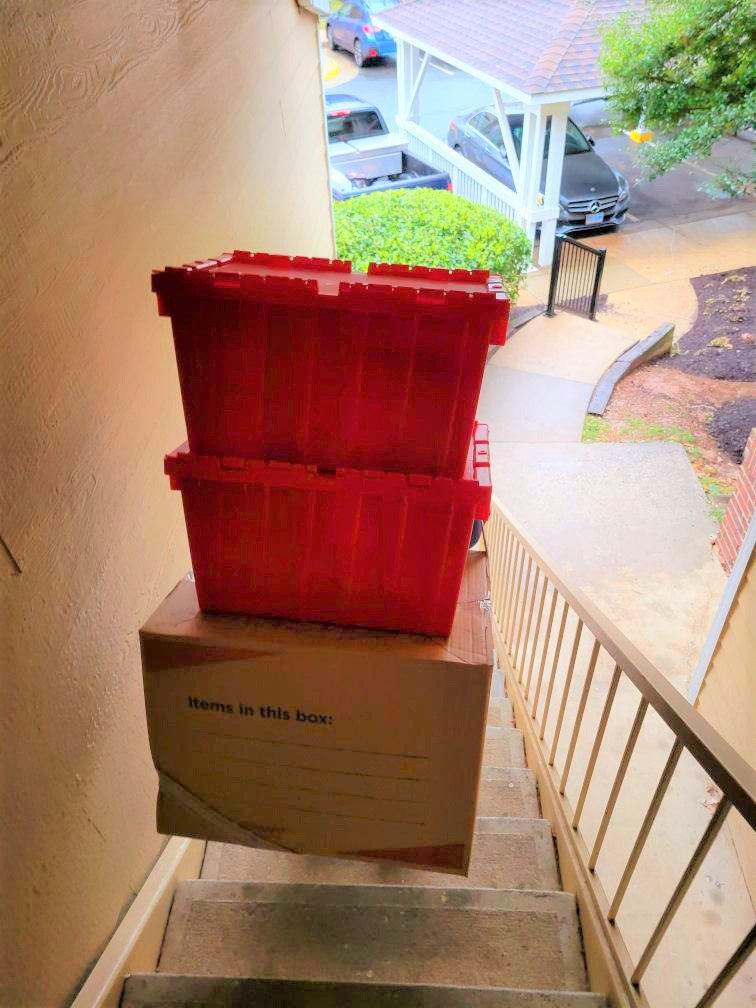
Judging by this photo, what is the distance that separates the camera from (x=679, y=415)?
630cm

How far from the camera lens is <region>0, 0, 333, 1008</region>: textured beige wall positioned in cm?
116

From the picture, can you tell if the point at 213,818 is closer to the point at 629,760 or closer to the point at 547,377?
the point at 629,760

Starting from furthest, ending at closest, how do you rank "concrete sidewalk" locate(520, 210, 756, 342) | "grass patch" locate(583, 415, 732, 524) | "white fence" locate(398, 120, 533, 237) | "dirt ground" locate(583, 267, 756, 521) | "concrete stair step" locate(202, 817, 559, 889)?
"white fence" locate(398, 120, 533, 237)
"concrete sidewalk" locate(520, 210, 756, 342)
"dirt ground" locate(583, 267, 756, 521)
"grass patch" locate(583, 415, 732, 524)
"concrete stair step" locate(202, 817, 559, 889)

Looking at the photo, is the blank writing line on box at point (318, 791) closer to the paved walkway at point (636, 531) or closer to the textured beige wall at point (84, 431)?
the textured beige wall at point (84, 431)

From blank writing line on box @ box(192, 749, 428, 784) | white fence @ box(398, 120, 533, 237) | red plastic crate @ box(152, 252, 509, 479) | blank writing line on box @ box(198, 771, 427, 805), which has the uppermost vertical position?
white fence @ box(398, 120, 533, 237)

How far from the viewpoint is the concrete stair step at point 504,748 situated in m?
2.62

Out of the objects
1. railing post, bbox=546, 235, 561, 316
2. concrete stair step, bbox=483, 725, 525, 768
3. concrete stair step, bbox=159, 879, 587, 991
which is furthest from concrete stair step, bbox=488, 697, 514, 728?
railing post, bbox=546, 235, 561, 316

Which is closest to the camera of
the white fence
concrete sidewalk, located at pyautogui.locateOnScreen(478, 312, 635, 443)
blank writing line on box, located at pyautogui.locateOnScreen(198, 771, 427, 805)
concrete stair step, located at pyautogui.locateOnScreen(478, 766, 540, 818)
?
blank writing line on box, located at pyautogui.locateOnScreen(198, 771, 427, 805)

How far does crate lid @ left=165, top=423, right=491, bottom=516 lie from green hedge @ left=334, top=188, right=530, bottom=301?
5.26m

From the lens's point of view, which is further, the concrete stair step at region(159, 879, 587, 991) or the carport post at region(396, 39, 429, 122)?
the carport post at region(396, 39, 429, 122)

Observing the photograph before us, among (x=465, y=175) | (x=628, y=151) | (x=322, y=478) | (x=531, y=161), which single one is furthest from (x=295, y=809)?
(x=628, y=151)

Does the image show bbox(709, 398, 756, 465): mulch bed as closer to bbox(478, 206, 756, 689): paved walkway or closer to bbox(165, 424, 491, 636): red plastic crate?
bbox(478, 206, 756, 689): paved walkway

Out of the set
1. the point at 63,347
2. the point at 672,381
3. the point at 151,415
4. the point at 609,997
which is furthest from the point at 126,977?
the point at 672,381

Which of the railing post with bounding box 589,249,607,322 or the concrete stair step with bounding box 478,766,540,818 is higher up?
the railing post with bounding box 589,249,607,322
